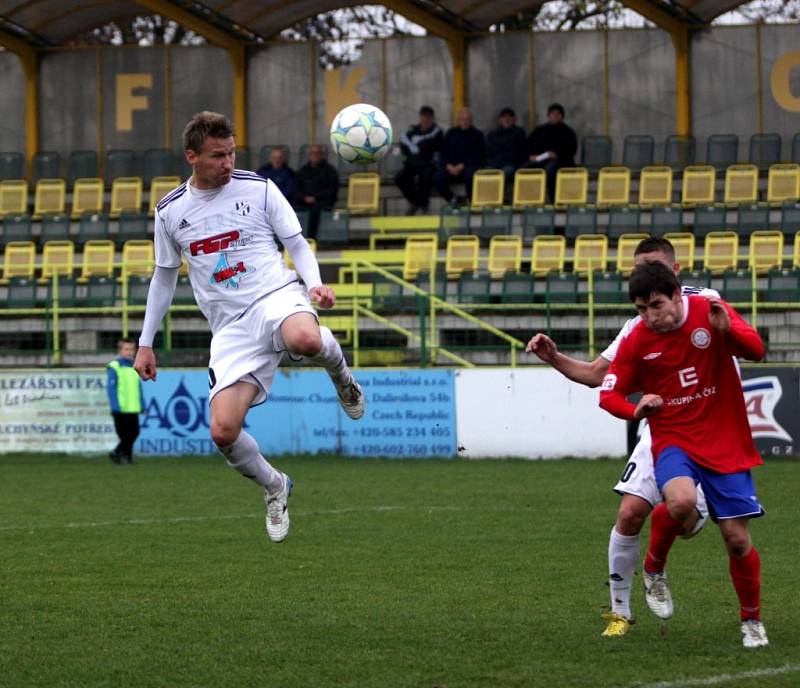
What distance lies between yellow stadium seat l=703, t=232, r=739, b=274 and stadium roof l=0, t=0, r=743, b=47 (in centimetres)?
459

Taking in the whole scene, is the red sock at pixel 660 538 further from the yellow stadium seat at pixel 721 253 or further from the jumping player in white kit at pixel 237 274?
the yellow stadium seat at pixel 721 253

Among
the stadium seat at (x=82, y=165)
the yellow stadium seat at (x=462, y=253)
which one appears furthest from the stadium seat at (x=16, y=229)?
the yellow stadium seat at (x=462, y=253)

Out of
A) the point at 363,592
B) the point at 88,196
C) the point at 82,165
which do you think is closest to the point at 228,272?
the point at 363,592

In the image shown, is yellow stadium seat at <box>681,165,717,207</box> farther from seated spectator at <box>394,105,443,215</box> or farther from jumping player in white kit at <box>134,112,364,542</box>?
jumping player in white kit at <box>134,112,364,542</box>

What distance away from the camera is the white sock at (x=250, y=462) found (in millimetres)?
7961

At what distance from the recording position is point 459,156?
25344 millimetres

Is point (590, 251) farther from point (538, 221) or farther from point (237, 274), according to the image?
point (237, 274)

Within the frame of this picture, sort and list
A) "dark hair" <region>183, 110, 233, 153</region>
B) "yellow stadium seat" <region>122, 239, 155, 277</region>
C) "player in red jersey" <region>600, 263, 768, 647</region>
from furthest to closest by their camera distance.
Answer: "yellow stadium seat" <region>122, 239, 155, 277</region>, "dark hair" <region>183, 110, 233, 153</region>, "player in red jersey" <region>600, 263, 768, 647</region>

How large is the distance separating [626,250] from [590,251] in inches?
23.3

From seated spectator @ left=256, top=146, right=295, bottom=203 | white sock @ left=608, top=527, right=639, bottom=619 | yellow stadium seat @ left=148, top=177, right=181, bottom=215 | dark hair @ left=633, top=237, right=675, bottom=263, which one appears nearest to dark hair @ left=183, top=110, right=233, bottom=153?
dark hair @ left=633, top=237, right=675, bottom=263

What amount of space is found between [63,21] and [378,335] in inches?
436

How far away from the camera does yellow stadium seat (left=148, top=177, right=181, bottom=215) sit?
90.7 feet

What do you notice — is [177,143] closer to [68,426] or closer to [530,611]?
[68,426]

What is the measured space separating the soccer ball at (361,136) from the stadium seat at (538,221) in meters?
14.1
